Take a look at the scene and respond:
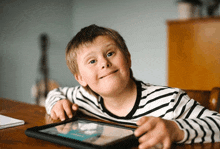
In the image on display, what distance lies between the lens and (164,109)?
81 cm

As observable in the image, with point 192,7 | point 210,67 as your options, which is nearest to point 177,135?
point 210,67

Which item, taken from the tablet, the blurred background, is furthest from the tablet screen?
the blurred background

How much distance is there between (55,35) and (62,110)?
298cm

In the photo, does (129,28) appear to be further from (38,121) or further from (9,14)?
(38,121)

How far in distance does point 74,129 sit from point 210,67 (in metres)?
1.89

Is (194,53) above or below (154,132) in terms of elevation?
above

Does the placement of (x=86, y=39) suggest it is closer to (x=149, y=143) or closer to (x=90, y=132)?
(x=90, y=132)

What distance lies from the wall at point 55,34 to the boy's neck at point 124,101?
6.97ft

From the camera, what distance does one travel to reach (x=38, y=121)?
80cm

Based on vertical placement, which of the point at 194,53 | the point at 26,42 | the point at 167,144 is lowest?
the point at 167,144

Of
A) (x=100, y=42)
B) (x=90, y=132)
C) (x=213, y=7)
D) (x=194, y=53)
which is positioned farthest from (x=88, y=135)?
(x=213, y=7)

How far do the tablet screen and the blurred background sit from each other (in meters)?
2.38

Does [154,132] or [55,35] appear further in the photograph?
[55,35]

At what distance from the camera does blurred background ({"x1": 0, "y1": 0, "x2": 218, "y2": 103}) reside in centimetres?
293
